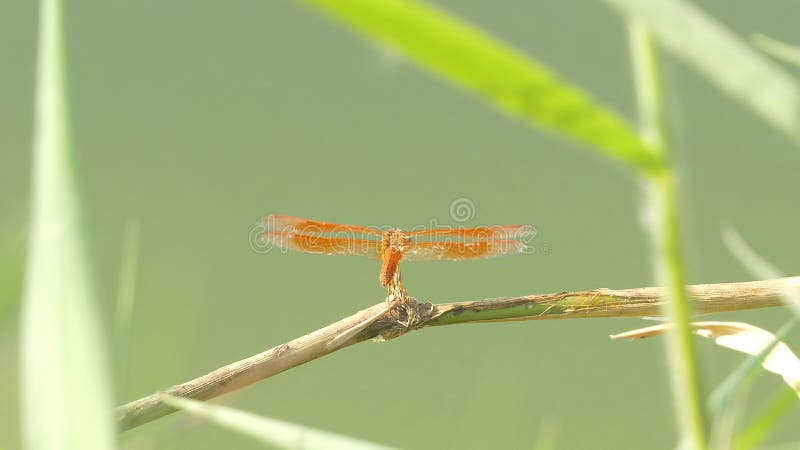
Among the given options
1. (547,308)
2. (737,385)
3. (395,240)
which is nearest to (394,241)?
(395,240)

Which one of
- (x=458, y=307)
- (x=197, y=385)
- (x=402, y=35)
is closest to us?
(x=402, y=35)

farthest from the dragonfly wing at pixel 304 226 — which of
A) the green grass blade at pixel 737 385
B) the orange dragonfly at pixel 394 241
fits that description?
the green grass blade at pixel 737 385

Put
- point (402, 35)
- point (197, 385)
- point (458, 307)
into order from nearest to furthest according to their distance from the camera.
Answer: point (402, 35) < point (197, 385) < point (458, 307)

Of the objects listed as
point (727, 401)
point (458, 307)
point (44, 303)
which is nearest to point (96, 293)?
point (44, 303)

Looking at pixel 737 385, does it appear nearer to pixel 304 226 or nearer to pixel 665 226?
pixel 665 226

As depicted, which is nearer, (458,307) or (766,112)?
(766,112)

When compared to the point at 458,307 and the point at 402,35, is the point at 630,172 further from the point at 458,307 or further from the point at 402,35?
the point at 458,307
